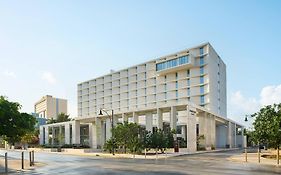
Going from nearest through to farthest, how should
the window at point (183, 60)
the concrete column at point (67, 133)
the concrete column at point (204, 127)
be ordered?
the concrete column at point (204, 127) < the concrete column at point (67, 133) < the window at point (183, 60)

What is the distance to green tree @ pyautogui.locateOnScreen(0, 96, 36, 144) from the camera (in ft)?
86.2

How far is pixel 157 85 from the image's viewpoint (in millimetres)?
125375

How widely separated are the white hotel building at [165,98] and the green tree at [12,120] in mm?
43074

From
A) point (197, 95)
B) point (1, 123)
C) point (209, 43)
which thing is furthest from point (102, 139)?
point (1, 123)

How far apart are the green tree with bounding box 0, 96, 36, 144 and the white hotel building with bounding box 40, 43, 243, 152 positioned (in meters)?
43.1

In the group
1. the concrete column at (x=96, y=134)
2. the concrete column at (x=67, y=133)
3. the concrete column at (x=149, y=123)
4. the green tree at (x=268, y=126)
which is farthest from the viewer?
the concrete column at (x=67, y=133)

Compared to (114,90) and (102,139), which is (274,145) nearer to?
(102,139)

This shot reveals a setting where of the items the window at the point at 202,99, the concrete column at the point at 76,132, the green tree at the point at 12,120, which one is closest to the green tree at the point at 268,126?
the green tree at the point at 12,120

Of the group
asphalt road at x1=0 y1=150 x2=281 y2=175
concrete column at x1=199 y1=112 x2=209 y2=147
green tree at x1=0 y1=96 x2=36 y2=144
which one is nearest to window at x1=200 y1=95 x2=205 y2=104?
concrete column at x1=199 y1=112 x2=209 y2=147

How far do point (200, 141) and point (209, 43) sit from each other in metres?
41.8

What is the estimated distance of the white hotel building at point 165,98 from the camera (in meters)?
82.9

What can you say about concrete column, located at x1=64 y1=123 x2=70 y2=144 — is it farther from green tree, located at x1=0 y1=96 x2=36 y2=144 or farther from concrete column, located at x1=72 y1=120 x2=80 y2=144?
green tree, located at x1=0 y1=96 x2=36 y2=144

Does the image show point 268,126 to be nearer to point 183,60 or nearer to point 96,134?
point 96,134

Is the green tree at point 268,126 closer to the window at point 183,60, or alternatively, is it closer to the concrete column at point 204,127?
the concrete column at point 204,127
